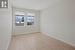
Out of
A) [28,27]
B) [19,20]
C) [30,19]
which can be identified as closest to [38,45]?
[19,20]

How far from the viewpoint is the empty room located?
315 centimetres

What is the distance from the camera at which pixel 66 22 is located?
15.3ft

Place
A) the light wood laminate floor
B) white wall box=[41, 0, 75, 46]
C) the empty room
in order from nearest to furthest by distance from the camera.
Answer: the empty room < the light wood laminate floor < white wall box=[41, 0, 75, 46]

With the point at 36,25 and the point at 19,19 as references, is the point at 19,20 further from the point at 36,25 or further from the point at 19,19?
the point at 36,25

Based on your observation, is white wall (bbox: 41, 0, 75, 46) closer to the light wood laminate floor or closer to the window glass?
the light wood laminate floor

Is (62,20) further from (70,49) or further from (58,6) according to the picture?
(70,49)

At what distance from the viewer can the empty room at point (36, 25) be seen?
10.3 feet

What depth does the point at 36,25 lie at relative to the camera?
8711 mm

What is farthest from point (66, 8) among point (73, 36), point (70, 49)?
point (70, 49)

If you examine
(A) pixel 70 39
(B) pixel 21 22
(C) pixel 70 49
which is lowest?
(C) pixel 70 49

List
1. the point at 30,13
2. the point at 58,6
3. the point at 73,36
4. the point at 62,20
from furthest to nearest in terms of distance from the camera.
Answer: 1. the point at 30,13
2. the point at 58,6
3. the point at 62,20
4. the point at 73,36

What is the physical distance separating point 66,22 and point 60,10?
935 millimetres

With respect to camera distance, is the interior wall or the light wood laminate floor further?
the interior wall

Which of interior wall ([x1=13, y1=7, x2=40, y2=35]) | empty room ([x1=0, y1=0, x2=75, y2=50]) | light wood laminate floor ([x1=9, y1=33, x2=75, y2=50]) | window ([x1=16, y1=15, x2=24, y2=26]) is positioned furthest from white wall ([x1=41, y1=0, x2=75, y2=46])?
window ([x1=16, y1=15, x2=24, y2=26])
